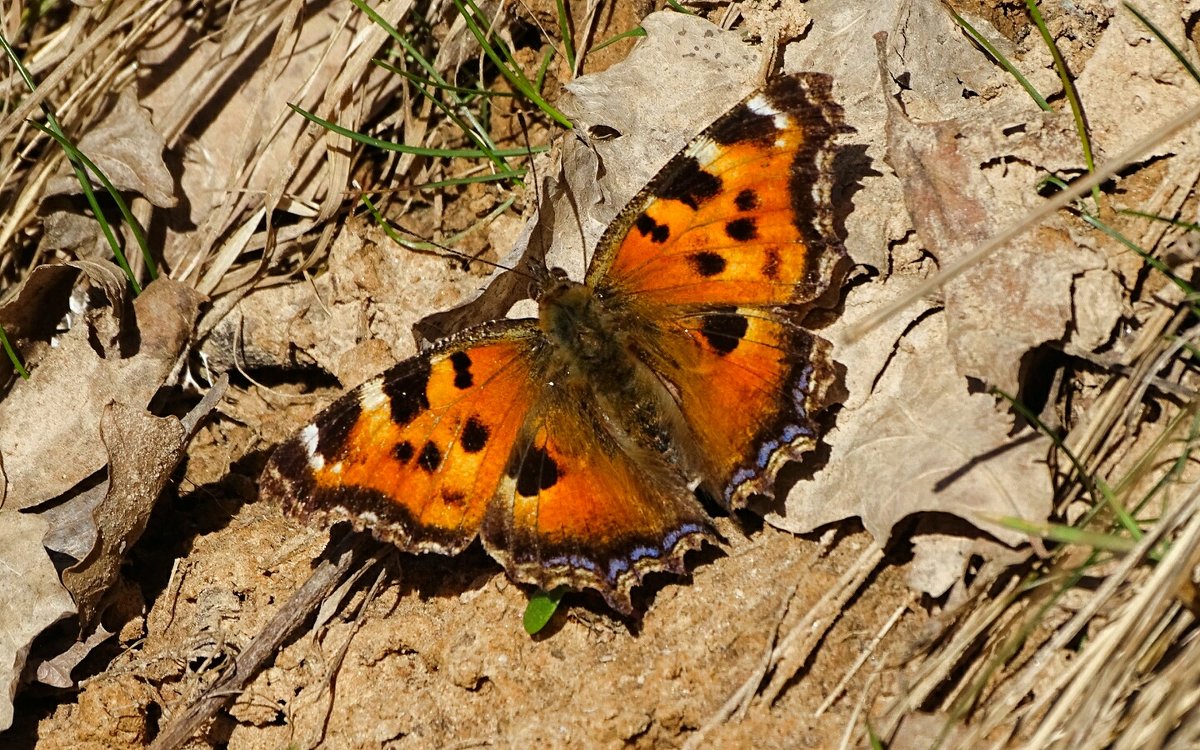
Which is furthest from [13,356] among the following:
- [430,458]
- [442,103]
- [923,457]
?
[923,457]

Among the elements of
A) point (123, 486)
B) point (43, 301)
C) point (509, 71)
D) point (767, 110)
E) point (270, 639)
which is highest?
point (767, 110)

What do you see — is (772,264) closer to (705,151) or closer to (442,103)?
(705,151)

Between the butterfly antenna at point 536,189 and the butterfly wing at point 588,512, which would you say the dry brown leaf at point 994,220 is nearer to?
the butterfly wing at point 588,512

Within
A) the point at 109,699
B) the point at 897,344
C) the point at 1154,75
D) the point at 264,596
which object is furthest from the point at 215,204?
the point at 1154,75

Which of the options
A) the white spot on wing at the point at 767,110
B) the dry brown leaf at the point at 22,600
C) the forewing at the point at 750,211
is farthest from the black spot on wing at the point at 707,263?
the dry brown leaf at the point at 22,600

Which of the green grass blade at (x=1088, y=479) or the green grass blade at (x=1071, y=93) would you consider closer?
the green grass blade at (x=1088, y=479)

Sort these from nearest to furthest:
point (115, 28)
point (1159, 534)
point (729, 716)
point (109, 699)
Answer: point (1159, 534) < point (729, 716) < point (109, 699) < point (115, 28)

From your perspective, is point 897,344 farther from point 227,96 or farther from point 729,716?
point 227,96
